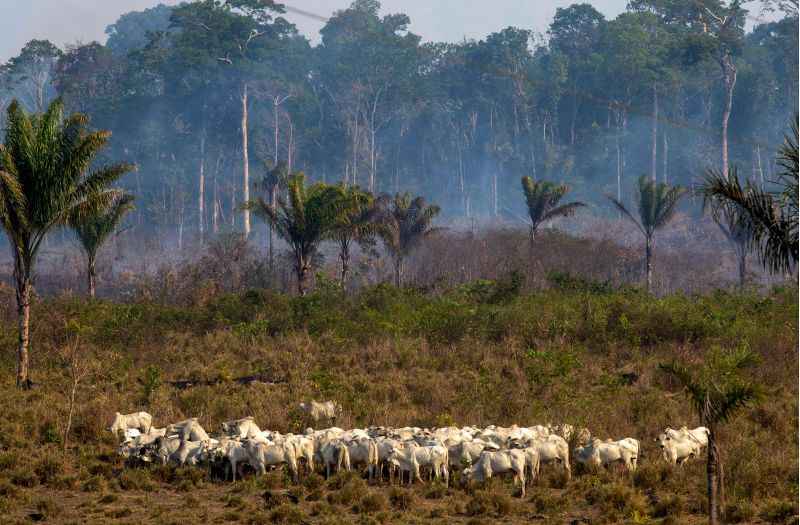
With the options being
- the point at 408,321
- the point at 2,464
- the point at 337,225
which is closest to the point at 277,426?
the point at 2,464

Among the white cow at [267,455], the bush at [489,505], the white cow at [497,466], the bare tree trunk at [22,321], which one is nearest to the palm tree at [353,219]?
the bare tree trunk at [22,321]

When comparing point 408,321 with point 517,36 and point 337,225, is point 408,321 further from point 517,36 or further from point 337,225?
point 517,36

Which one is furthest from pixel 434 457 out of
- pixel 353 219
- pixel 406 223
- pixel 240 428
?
pixel 406 223

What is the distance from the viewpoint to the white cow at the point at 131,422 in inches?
797

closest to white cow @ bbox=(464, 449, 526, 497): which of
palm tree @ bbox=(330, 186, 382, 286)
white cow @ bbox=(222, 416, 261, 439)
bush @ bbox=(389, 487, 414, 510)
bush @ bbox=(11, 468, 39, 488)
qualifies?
bush @ bbox=(389, 487, 414, 510)

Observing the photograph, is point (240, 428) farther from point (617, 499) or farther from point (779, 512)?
point (779, 512)

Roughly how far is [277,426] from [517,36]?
3143 inches

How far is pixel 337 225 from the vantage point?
38.1 meters

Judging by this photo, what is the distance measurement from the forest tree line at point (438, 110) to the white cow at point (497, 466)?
239 ft

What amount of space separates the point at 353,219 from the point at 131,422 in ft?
82.3

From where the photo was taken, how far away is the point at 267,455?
1730 centimetres

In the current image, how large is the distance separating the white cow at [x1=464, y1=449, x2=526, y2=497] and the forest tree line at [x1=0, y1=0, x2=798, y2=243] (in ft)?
239

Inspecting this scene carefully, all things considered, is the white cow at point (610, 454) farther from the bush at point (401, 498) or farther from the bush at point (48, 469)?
the bush at point (48, 469)

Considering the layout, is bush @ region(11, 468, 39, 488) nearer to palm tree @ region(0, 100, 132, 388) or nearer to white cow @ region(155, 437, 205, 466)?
white cow @ region(155, 437, 205, 466)
